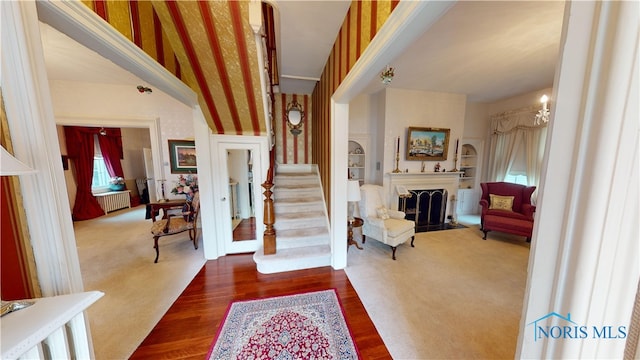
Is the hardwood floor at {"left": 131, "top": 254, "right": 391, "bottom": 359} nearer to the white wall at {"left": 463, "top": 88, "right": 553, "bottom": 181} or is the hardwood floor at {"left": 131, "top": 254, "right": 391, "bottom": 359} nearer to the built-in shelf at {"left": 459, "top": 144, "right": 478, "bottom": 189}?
the built-in shelf at {"left": 459, "top": 144, "right": 478, "bottom": 189}

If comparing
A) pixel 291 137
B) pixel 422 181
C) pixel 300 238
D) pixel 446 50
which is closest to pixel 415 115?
pixel 422 181

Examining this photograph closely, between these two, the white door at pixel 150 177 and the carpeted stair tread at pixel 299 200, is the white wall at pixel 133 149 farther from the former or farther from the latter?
the carpeted stair tread at pixel 299 200

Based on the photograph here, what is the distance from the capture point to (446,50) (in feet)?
8.55

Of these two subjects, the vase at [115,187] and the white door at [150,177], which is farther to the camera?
the vase at [115,187]

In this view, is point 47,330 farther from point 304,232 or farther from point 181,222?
point 181,222


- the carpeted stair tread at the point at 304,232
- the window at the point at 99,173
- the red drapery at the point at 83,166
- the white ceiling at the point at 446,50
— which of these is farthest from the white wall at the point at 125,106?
the carpeted stair tread at the point at 304,232

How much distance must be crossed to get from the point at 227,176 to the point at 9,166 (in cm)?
239

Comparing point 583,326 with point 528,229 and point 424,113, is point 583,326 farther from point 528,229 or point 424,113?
point 424,113

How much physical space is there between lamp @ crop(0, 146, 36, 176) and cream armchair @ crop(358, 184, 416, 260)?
3.12m

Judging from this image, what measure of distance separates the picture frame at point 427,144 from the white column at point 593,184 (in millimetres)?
4195

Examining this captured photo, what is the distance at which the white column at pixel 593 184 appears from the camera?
340 millimetres

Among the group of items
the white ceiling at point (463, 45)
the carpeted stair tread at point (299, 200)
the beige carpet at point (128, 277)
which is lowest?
the beige carpet at point (128, 277)

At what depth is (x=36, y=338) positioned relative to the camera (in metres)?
0.65

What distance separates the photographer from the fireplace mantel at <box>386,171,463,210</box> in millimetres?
4363
